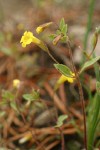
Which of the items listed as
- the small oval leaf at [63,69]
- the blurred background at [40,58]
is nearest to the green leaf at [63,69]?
the small oval leaf at [63,69]

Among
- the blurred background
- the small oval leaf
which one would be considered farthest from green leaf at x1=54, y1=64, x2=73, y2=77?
the blurred background

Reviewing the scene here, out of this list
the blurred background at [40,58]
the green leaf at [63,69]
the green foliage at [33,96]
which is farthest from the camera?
the blurred background at [40,58]

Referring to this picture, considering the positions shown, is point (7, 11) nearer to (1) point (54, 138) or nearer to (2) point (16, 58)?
(2) point (16, 58)

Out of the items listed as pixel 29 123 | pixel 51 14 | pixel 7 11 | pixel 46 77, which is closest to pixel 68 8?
pixel 51 14

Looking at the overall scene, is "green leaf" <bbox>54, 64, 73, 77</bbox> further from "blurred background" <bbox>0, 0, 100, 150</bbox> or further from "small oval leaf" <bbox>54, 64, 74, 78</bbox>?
"blurred background" <bbox>0, 0, 100, 150</bbox>

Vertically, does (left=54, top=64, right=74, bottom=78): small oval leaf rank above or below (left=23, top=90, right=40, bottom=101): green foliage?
below

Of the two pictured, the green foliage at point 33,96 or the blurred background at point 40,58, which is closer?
the green foliage at point 33,96

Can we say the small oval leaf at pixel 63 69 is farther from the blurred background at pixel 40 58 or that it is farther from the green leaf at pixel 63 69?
the blurred background at pixel 40 58

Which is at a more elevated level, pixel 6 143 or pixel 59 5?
pixel 59 5

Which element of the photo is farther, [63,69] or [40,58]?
[40,58]

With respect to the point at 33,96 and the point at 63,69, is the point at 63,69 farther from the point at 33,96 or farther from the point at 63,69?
the point at 33,96

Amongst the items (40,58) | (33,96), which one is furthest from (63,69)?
(40,58)
